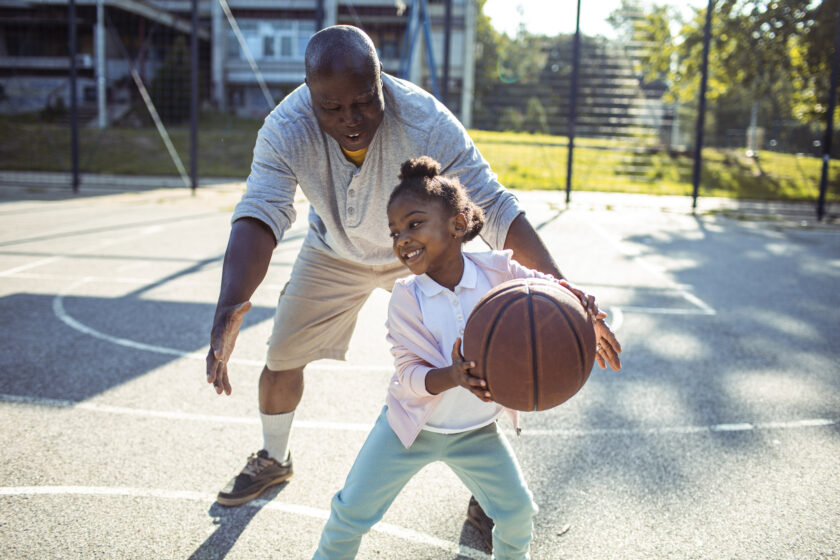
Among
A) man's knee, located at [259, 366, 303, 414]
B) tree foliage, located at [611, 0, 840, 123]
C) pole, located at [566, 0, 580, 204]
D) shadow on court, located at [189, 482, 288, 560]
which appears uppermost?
tree foliage, located at [611, 0, 840, 123]

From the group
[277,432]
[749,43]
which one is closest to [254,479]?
[277,432]

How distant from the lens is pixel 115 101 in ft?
87.3

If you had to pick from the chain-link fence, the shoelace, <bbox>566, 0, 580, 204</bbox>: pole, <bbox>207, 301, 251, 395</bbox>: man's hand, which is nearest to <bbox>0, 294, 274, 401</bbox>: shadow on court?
the shoelace

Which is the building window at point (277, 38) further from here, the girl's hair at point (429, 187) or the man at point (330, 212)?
the girl's hair at point (429, 187)

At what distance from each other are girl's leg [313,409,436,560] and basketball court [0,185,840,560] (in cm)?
49

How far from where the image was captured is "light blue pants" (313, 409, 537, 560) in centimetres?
206

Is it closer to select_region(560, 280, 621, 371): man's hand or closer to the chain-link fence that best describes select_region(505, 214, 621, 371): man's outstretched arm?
select_region(560, 280, 621, 371): man's hand

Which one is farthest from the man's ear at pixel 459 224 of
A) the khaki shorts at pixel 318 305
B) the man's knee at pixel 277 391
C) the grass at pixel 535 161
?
the grass at pixel 535 161

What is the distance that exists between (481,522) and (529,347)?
1075 mm

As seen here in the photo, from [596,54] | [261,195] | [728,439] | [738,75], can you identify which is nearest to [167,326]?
[261,195]

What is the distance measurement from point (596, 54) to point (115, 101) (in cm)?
1937

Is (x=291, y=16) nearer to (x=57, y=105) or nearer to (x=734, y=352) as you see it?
(x=57, y=105)

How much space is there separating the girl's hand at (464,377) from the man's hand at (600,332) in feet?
1.43

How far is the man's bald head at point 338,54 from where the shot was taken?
7.56 feet
